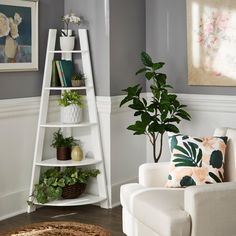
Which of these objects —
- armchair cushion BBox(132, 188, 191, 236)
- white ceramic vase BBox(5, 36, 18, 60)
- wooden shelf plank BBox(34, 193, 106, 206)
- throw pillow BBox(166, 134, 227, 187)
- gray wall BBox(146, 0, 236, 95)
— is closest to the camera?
armchair cushion BBox(132, 188, 191, 236)

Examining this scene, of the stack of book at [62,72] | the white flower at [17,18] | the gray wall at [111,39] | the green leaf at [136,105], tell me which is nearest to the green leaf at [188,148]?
the green leaf at [136,105]

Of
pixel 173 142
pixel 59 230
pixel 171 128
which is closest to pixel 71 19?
pixel 171 128

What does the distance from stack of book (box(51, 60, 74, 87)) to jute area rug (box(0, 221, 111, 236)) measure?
1.23 meters

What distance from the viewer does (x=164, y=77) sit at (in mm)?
4648

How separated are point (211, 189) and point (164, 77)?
162 centimetres

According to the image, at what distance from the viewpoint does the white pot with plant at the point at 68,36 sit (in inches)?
186

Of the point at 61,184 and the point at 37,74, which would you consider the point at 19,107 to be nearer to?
the point at 37,74

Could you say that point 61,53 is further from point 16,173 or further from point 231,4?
point 231,4

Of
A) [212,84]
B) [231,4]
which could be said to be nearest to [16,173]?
[212,84]

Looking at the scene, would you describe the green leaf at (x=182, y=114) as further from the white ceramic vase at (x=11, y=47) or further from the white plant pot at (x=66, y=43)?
the white ceramic vase at (x=11, y=47)

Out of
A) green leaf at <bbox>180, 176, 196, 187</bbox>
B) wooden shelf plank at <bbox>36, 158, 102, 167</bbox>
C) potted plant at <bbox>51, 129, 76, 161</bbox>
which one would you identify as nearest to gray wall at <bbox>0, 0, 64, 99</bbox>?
potted plant at <bbox>51, 129, 76, 161</bbox>

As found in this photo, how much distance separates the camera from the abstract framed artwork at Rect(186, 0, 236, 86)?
4.52 metres

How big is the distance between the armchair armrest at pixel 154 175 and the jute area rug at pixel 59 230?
21.3 inches

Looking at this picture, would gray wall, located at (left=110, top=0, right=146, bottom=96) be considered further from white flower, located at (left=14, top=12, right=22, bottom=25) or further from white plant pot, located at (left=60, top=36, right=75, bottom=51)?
white flower, located at (left=14, top=12, right=22, bottom=25)
